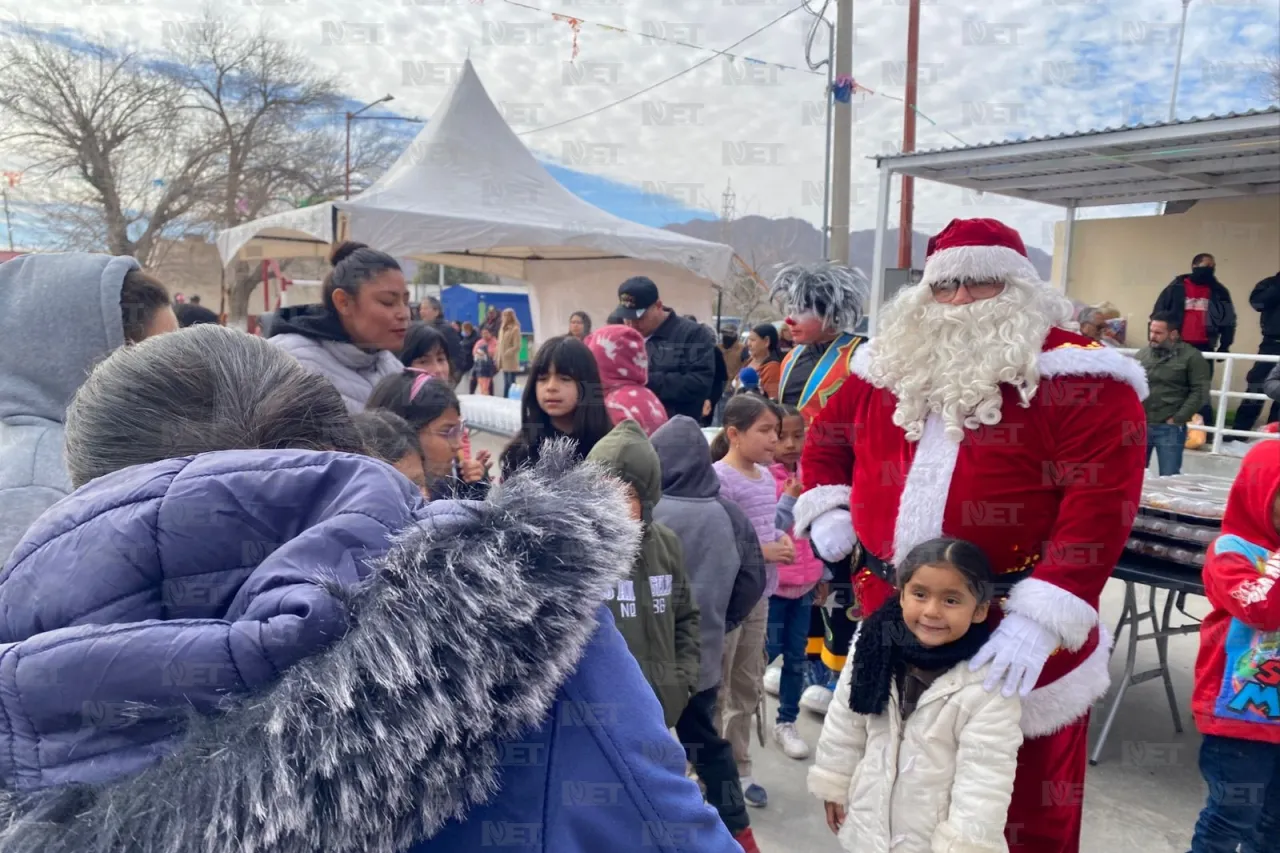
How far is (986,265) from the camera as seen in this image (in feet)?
7.16

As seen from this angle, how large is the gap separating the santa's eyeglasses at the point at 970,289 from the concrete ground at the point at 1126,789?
1932 mm

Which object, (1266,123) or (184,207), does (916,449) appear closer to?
(1266,123)

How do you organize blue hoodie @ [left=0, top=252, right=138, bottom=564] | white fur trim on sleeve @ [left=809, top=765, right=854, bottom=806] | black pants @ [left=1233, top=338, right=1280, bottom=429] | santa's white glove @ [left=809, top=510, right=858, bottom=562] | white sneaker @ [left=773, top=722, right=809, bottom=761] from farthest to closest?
black pants @ [left=1233, top=338, right=1280, bottom=429] < white sneaker @ [left=773, top=722, right=809, bottom=761] < santa's white glove @ [left=809, top=510, right=858, bottom=562] < white fur trim on sleeve @ [left=809, top=765, right=854, bottom=806] < blue hoodie @ [left=0, top=252, right=138, bottom=564]

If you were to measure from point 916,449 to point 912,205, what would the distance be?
35.5 feet

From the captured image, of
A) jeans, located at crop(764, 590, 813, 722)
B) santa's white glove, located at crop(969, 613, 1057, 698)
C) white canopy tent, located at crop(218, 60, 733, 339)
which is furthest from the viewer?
white canopy tent, located at crop(218, 60, 733, 339)

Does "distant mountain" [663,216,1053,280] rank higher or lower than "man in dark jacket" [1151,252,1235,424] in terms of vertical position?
higher

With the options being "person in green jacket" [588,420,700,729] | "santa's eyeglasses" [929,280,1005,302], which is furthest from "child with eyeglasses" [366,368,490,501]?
"santa's eyeglasses" [929,280,1005,302]

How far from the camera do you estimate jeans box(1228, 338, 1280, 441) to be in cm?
820

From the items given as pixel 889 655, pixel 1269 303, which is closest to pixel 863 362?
pixel 889 655

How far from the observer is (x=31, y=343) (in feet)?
5.53

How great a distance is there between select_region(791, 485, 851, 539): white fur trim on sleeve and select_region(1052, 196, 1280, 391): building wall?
10.4m

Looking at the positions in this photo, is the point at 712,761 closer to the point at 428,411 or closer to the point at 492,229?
the point at 428,411

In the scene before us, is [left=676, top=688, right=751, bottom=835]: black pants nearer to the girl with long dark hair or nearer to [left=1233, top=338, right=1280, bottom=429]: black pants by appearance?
the girl with long dark hair

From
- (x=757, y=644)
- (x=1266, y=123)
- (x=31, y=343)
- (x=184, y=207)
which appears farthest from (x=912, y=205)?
(x=184, y=207)
